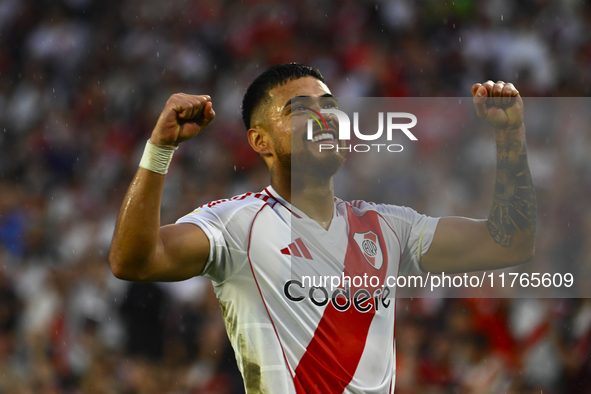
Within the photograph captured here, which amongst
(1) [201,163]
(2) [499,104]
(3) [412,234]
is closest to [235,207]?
(3) [412,234]

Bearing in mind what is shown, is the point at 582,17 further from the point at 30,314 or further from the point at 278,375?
the point at 30,314

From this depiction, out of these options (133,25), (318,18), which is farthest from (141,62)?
(318,18)

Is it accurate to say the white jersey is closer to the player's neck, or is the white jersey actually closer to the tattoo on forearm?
the player's neck

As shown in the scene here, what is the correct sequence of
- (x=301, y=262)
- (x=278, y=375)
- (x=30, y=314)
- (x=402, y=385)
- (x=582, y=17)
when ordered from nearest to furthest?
(x=278, y=375)
(x=301, y=262)
(x=402, y=385)
(x=30, y=314)
(x=582, y=17)

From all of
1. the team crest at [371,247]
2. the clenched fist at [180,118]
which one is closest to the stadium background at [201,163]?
the team crest at [371,247]

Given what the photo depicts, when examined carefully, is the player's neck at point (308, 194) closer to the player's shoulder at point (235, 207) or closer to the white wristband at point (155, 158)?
the player's shoulder at point (235, 207)

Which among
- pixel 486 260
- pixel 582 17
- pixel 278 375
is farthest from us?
pixel 582 17

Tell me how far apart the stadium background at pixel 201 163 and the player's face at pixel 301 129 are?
1226 mm

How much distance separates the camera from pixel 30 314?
584 cm

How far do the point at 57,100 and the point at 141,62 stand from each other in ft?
3.38

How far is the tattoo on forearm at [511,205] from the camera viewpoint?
116 inches

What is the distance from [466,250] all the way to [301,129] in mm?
983

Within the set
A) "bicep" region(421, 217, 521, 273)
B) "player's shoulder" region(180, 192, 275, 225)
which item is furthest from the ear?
"bicep" region(421, 217, 521, 273)

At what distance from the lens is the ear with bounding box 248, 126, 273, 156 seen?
3049 mm
